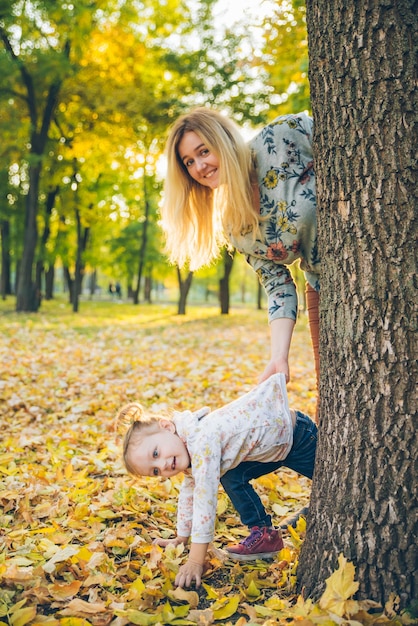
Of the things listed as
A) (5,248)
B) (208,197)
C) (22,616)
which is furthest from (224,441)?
(5,248)

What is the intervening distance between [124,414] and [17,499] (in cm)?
110

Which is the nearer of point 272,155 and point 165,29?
point 272,155

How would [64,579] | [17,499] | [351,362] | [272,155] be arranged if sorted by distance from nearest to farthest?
[351,362], [64,579], [272,155], [17,499]

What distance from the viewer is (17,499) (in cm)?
332

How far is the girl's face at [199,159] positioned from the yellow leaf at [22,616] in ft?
6.64

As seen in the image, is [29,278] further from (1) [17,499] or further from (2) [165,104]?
(1) [17,499]

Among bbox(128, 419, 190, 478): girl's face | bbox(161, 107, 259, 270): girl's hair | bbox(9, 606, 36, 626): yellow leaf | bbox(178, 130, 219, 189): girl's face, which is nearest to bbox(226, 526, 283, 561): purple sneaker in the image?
bbox(128, 419, 190, 478): girl's face

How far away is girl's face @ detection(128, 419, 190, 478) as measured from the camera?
258 cm

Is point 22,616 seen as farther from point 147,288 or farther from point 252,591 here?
point 147,288

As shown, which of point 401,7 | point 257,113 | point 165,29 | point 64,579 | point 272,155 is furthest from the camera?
point 165,29

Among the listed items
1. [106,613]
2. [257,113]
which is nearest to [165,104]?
[257,113]

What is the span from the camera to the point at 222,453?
101 inches

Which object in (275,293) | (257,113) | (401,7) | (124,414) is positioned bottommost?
(124,414)

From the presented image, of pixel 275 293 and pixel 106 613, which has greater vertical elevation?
pixel 275 293
